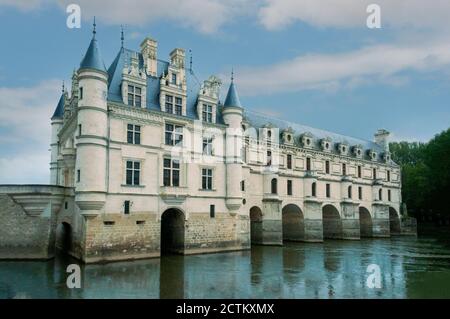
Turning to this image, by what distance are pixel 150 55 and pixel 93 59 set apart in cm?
610

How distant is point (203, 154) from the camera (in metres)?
29.9

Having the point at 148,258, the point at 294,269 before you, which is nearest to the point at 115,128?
the point at 148,258

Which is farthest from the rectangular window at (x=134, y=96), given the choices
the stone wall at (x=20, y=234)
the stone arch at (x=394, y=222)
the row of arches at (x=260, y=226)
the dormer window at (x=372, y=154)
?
the stone arch at (x=394, y=222)

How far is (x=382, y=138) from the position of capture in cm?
5938

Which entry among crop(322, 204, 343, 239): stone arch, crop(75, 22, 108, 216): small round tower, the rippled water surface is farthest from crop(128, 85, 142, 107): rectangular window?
crop(322, 204, 343, 239): stone arch

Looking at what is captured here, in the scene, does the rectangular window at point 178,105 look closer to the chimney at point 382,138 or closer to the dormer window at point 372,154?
the dormer window at point 372,154

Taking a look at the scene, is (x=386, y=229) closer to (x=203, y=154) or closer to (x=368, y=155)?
(x=368, y=155)

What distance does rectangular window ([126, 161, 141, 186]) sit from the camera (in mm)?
25812

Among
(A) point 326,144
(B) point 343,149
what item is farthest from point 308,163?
(B) point 343,149

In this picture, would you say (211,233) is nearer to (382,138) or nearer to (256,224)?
(256,224)

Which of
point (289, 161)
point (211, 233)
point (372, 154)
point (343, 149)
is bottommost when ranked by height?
point (211, 233)

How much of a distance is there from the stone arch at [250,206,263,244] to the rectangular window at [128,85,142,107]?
1652cm

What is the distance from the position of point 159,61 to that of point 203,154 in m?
9.01

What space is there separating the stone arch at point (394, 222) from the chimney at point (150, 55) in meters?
42.0
